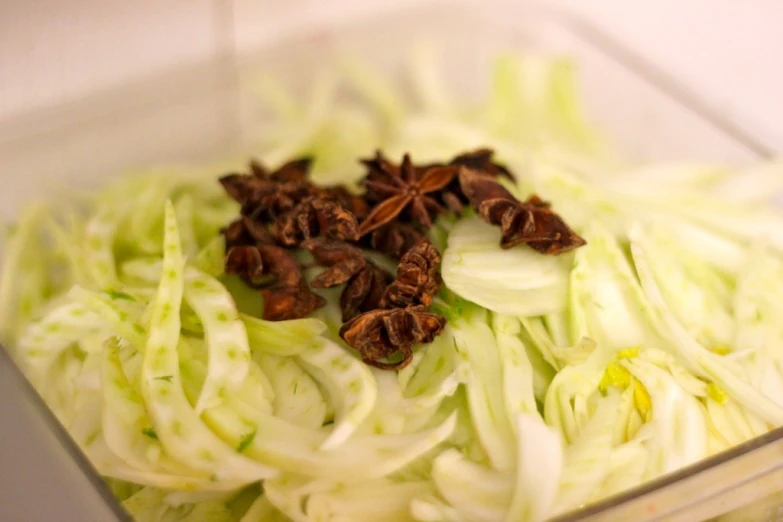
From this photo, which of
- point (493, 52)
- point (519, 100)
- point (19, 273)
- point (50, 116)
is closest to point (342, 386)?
point (19, 273)

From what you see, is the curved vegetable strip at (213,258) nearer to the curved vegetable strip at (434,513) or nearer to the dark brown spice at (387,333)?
the dark brown spice at (387,333)

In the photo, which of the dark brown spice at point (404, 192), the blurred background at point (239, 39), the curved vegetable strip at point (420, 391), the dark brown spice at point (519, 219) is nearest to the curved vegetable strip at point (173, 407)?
the curved vegetable strip at point (420, 391)

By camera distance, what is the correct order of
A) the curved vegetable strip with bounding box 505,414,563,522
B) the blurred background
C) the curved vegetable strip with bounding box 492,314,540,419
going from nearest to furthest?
the curved vegetable strip with bounding box 505,414,563,522, the curved vegetable strip with bounding box 492,314,540,419, the blurred background

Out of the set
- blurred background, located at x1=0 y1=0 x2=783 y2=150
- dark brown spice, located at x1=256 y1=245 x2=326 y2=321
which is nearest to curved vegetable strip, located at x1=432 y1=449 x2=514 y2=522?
dark brown spice, located at x1=256 y1=245 x2=326 y2=321

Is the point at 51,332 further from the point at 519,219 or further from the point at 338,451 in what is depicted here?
the point at 519,219

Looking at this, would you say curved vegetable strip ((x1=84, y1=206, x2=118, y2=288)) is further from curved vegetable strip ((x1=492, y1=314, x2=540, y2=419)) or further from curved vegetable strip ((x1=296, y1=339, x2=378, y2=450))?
curved vegetable strip ((x1=492, y1=314, x2=540, y2=419))

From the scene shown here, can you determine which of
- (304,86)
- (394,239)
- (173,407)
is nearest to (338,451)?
(173,407)
